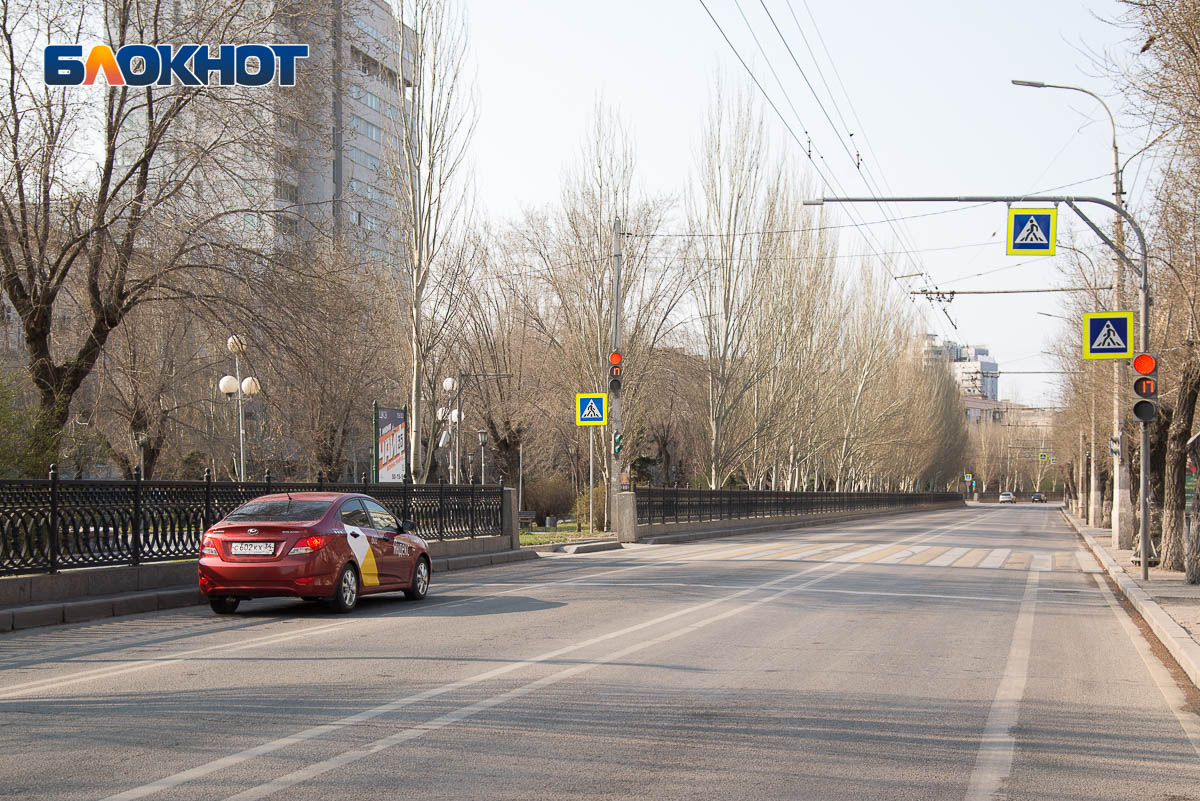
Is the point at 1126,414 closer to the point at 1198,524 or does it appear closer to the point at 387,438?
the point at 1198,524

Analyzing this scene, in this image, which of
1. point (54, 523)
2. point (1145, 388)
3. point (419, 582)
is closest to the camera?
point (54, 523)

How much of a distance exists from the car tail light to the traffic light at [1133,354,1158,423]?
12887 mm

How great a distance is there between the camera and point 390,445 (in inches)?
949

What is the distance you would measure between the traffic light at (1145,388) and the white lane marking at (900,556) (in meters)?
7.48

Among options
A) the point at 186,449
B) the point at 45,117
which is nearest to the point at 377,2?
the point at 45,117

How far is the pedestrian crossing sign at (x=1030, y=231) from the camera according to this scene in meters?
21.0

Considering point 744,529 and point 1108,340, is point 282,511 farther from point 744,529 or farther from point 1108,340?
point 744,529

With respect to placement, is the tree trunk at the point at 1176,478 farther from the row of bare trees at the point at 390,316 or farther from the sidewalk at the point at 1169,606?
the row of bare trees at the point at 390,316

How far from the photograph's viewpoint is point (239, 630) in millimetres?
12242

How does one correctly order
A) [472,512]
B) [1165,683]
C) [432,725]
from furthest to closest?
[472,512], [1165,683], [432,725]

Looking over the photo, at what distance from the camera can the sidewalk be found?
36.0 feet

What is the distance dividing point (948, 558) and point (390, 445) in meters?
13.5

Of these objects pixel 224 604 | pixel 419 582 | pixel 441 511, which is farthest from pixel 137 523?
pixel 441 511

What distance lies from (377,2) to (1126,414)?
23.6m
